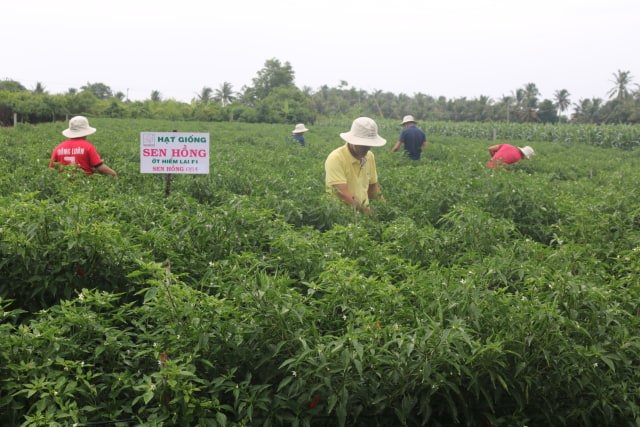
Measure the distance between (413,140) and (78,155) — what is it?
27.0ft

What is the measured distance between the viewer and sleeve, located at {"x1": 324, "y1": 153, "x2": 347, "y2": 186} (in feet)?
22.9

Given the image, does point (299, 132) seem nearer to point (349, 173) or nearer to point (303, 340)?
point (349, 173)

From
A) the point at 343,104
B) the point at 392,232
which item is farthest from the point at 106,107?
the point at 392,232

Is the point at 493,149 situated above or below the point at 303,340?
above

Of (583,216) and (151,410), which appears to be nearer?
(151,410)

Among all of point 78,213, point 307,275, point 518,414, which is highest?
point 78,213

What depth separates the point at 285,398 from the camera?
3016mm

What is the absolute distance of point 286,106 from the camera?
51406mm

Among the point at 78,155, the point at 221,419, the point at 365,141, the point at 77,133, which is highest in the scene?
the point at 365,141

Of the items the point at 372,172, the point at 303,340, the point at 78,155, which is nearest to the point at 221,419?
the point at 303,340

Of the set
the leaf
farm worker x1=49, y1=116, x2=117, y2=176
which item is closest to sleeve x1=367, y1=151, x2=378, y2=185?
farm worker x1=49, y1=116, x2=117, y2=176

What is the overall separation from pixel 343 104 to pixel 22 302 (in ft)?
248

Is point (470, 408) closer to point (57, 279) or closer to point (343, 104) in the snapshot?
point (57, 279)

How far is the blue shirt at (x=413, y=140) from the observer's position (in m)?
14.1
